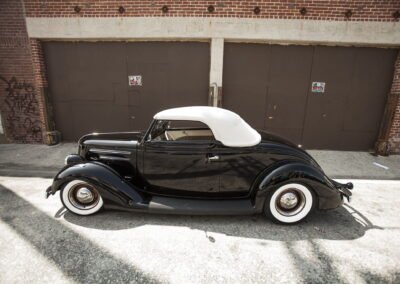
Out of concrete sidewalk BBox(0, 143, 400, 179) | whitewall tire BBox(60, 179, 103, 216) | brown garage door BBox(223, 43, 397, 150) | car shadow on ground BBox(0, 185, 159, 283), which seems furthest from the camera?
brown garage door BBox(223, 43, 397, 150)

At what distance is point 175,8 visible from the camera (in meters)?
5.61

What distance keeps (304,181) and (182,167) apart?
5.42 feet

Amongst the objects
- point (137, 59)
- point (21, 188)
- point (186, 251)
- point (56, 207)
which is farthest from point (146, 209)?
point (137, 59)

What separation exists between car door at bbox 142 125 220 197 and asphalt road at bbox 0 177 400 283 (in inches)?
16.7

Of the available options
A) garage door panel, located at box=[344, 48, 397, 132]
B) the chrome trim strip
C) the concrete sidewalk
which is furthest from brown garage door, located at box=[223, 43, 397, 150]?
the chrome trim strip

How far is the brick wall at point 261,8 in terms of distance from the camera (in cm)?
546

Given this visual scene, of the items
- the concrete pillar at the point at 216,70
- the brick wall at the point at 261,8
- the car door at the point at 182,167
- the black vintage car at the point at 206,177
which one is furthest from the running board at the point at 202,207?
the brick wall at the point at 261,8

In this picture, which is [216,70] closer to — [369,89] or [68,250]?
[369,89]

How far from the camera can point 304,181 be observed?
2.85m

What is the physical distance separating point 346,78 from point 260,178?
16.3 ft

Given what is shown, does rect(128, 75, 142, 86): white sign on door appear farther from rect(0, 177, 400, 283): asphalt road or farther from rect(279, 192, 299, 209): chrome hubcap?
rect(279, 192, 299, 209): chrome hubcap

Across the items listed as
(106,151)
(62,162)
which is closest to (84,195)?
(106,151)

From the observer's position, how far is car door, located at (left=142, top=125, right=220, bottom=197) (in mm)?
2982

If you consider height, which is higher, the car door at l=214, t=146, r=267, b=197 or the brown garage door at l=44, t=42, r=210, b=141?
the brown garage door at l=44, t=42, r=210, b=141
